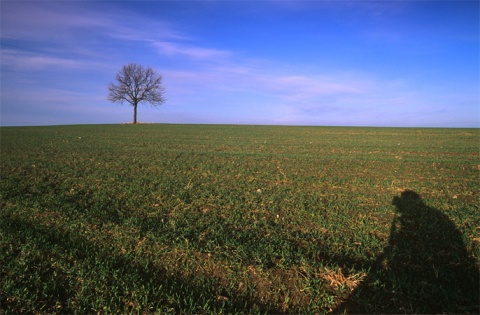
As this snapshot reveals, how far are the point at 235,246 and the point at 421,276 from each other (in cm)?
278

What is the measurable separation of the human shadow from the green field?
2cm

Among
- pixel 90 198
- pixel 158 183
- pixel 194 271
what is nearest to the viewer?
pixel 194 271

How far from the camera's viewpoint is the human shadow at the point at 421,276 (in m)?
3.19

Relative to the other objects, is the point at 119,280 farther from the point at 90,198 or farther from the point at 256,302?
the point at 90,198

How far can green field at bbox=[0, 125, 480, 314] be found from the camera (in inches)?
129

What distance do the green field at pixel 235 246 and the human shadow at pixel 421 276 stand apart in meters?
0.02

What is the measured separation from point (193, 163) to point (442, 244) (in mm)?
9710

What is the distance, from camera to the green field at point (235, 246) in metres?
3.27

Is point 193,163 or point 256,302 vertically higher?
point 193,163

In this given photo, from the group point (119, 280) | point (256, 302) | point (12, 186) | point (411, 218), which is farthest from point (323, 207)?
point (12, 186)

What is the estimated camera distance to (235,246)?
4523 mm

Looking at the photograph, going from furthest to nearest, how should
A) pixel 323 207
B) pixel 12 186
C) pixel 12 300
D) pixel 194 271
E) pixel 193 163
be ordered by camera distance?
pixel 193 163 < pixel 12 186 < pixel 323 207 < pixel 194 271 < pixel 12 300

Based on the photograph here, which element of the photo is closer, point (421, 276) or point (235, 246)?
point (421, 276)

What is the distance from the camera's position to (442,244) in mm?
4629
